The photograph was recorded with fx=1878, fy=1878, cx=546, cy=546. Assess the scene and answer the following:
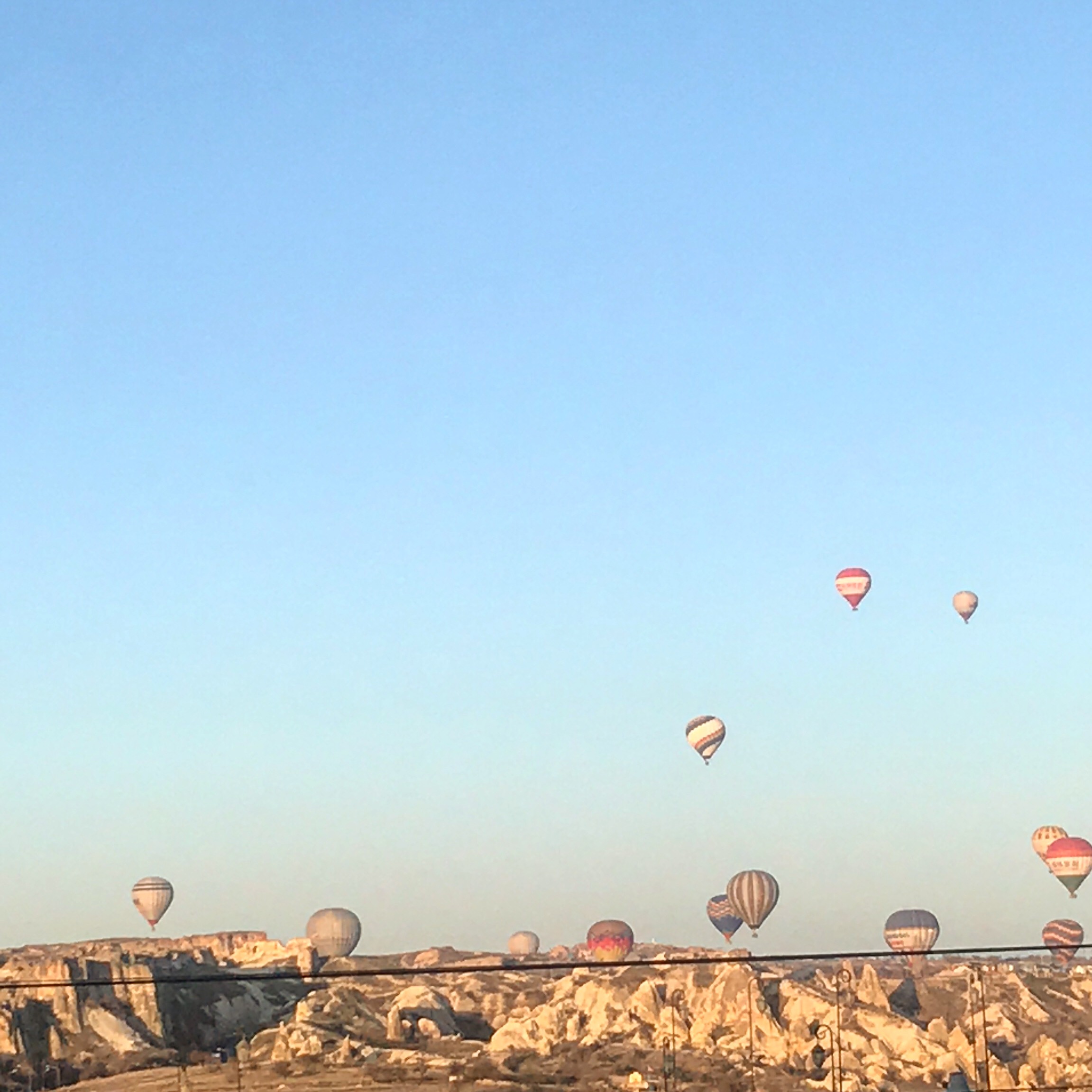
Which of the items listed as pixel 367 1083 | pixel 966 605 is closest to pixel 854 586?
pixel 966 605

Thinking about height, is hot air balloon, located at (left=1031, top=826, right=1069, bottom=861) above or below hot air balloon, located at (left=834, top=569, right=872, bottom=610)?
below

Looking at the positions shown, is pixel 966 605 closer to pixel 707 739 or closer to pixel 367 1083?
pixel 707 739

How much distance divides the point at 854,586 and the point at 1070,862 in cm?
3735

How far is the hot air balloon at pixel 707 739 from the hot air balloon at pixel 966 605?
27945mm

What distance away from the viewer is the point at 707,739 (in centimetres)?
19812

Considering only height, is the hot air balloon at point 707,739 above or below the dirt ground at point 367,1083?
above

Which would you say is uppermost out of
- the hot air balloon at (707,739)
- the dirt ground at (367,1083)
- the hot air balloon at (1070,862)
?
the hot air balloon at (707,739)

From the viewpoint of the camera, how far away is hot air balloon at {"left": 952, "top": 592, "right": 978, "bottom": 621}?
632 feet

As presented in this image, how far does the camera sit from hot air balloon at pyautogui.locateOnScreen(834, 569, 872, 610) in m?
182

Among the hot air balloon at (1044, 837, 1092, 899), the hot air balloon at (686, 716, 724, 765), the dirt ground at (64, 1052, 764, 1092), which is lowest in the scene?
the dirt ground at (64, 1052, 764, 1092)

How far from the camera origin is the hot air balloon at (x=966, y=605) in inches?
7579

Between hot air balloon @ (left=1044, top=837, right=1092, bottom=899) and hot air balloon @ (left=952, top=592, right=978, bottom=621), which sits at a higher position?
hot air balloon @ (left=952, top=592, right=978, bottom=621)

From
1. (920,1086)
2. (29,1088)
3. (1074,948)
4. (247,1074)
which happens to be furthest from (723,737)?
(1074,948)

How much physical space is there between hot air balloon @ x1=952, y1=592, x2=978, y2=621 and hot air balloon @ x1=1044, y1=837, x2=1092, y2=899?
82.5 ft
